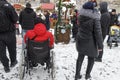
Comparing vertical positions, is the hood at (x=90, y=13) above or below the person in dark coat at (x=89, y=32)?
above

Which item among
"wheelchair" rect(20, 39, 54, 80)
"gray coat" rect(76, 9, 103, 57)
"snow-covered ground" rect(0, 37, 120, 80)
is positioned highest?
"gray coat" rect(76, 9, 103, 57)

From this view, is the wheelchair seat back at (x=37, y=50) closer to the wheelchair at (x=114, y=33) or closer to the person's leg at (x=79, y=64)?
the person's leg at (x=79, y=64)

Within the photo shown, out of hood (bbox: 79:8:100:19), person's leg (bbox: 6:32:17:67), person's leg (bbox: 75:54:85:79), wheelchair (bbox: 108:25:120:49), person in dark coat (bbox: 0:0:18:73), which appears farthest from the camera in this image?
wheelchair (bbox: 108:25:120:49)

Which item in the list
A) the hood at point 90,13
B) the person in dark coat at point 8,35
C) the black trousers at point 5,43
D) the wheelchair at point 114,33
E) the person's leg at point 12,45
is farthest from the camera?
the wheelchair at point 114,33

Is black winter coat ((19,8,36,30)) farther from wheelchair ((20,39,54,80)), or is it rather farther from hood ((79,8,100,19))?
hood ((79,8,100,19))

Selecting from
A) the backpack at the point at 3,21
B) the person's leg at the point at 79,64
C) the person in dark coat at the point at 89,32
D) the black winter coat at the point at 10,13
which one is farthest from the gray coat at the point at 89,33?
the backpack at the point at 3,21

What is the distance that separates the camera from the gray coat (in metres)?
6.16

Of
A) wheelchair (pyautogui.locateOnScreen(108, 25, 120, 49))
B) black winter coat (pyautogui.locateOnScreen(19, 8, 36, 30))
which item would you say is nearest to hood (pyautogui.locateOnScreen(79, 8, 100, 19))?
black winter coat (pyautogui.locateOnScreen(19, 8, 36, 30))

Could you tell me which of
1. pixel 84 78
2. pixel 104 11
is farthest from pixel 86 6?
pixel 104 11

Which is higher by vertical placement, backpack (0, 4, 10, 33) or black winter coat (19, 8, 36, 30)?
backpack (0, 4, 10, 33)

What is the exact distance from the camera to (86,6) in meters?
6.20

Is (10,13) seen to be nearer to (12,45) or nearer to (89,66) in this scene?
(12,45)

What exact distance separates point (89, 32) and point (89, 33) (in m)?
0.02

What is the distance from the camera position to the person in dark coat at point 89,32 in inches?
243
